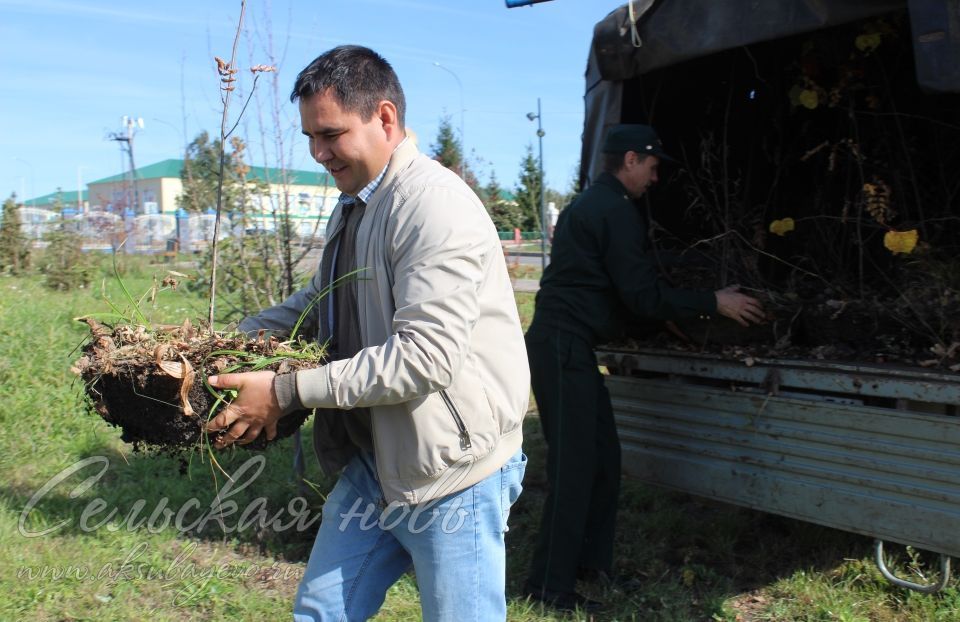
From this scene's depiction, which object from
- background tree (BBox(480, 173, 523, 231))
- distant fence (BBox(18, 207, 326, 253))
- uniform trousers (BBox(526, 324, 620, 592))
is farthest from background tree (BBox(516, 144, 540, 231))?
uniform trousers (BBox(526, 324, 620, 592))

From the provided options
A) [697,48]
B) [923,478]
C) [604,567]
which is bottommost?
[604,567]

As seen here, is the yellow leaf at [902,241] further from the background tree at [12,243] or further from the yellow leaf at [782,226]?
the background tree at [12,243]

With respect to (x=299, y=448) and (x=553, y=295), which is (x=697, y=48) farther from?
(x=299, y=448)

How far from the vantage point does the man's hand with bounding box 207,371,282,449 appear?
76.2 inches

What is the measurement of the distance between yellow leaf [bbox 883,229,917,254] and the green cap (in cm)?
112

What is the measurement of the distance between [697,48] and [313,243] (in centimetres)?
239

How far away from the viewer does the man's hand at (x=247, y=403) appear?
1936 millimetres

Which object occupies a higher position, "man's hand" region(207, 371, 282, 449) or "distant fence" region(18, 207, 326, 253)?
"distant fence" region(18, 207, 326, 253)

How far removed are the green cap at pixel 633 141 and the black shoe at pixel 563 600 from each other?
199 cm

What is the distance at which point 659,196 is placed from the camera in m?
4.91

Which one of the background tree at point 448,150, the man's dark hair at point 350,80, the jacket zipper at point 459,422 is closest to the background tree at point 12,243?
the background tree at point 448,150

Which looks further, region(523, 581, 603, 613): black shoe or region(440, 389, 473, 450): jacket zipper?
region(523, 581, 603, 613): black shoe

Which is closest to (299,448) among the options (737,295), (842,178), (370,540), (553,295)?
(370,540)

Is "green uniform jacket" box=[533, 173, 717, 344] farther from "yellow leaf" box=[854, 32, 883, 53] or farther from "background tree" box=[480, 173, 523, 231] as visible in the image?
"background tree" box=[480, 173, 523, 231]
